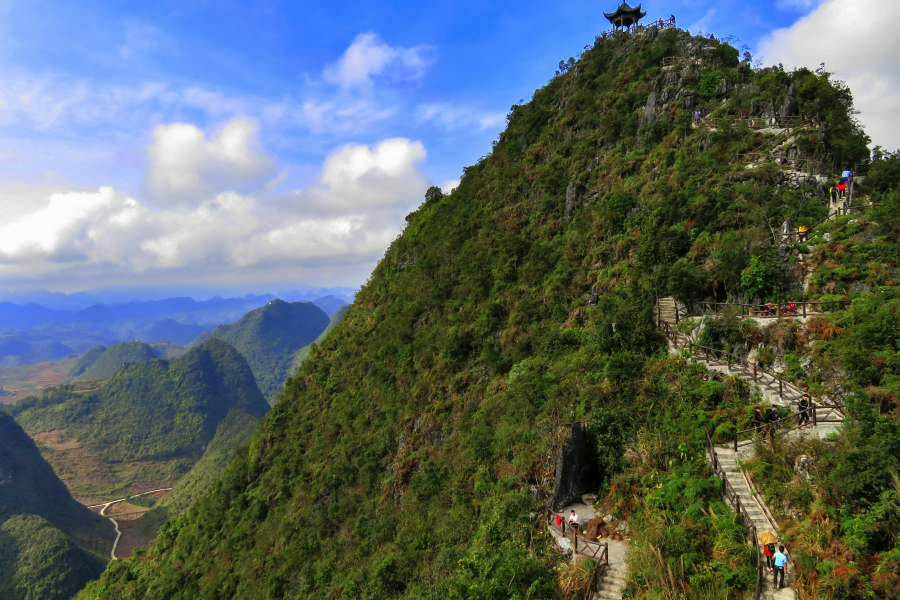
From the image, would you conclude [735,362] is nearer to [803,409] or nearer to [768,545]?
[803,409]

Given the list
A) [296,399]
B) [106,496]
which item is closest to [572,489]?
[296,399]

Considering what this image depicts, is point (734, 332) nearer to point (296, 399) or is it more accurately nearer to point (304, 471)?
point (304, 471)

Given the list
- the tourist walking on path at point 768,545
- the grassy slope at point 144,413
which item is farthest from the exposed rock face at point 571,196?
the grassy slope at point 144,413

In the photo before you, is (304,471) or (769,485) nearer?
(769,485)

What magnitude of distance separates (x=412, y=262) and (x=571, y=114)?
2123 centimetres

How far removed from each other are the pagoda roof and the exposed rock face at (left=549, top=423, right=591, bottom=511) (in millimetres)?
44270

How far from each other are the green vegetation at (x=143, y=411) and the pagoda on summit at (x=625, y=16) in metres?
197

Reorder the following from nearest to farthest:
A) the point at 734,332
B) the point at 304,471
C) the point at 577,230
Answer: the point at 734,332 < the point at 577,230 < the point at 304,471

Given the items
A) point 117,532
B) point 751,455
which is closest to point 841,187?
point 751,455

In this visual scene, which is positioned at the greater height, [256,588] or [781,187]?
[781,187]

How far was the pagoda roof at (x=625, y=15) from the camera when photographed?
39.7 m

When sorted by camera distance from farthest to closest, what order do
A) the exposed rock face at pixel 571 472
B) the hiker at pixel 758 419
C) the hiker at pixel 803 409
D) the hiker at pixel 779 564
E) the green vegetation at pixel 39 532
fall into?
the green vegetation at pixel 39 532, the exposed rock face at pixel 571 472, the hiker at pixel 758 419, the hiker at pixel 803 409, the hiker at pixel 779 564

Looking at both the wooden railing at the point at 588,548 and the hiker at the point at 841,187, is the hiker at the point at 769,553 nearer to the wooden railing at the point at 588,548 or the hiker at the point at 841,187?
the wooden railing at the point at 588,548

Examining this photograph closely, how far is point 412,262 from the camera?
142 ft
